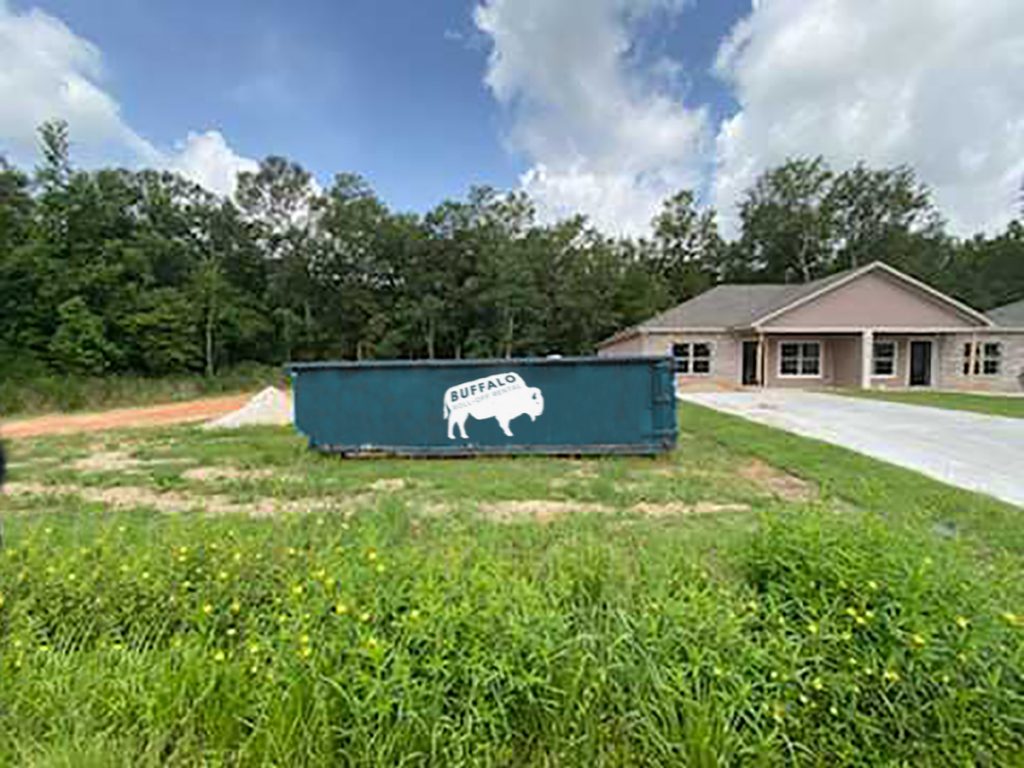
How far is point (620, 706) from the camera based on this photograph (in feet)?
6.13

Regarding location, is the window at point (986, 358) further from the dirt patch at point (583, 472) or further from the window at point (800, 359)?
the dirt patch at point (583, 472)

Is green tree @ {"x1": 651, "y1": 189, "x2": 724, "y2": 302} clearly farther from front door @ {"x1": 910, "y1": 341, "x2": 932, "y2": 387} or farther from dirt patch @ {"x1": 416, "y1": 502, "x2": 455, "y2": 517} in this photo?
dirt patch @ {"x1": 416, "y1": 502, "x2": 455, "y2": 517}

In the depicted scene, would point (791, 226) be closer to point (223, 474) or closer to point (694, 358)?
point (694, 358)

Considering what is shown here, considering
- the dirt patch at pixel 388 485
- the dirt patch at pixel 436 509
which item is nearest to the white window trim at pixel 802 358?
the dirt patch at pixel 388 485

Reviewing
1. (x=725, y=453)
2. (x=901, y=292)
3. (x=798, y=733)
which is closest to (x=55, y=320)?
(x=725, y=453)

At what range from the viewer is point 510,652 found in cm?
197

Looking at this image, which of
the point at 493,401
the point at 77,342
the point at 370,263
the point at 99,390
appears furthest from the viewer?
the point at 370,263

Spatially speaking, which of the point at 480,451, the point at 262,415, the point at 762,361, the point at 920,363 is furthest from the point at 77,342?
the point at 920,363

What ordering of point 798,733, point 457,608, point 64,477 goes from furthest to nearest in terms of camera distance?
1. point 64,477
2. point 457,608
3. point 798,733

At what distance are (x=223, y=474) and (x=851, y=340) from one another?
78.2 ft

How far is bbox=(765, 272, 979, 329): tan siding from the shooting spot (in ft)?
67.1

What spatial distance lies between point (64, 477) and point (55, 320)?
29113mm

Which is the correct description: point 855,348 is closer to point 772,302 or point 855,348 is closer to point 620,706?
point 772,302

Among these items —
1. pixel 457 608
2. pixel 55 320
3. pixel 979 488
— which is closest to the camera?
pixel 457 608
